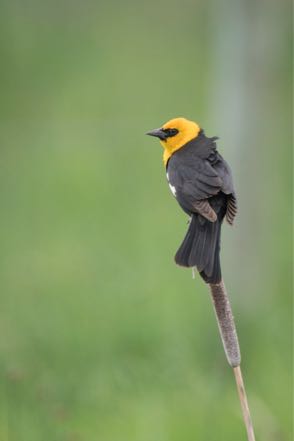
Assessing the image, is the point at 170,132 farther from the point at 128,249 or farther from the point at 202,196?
the point at 128,249

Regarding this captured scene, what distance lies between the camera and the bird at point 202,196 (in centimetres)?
219

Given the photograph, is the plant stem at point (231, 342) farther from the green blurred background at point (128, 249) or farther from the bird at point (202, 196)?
the green blurred background at point (128, 249)

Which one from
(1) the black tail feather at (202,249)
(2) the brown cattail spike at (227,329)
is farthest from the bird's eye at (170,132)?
(2) the brown cattail spike at (227,329)

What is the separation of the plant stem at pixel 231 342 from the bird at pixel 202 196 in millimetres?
242

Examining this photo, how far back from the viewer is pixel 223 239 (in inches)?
217

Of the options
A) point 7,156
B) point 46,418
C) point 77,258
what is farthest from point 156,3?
point 46,418

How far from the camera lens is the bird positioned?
7.18 feet

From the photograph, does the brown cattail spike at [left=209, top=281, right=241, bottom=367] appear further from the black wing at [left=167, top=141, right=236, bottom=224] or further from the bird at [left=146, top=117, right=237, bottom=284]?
the black wing at [left=167, top=141, right=236, bottom=224]

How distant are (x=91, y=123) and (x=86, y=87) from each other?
32.0 inches

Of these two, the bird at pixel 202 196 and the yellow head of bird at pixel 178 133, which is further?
the yellow head of bird at pixel 178 133

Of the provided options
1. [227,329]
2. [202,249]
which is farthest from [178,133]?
[227,329]

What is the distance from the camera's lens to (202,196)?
2.27 meters

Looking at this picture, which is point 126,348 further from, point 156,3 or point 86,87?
point 156,3

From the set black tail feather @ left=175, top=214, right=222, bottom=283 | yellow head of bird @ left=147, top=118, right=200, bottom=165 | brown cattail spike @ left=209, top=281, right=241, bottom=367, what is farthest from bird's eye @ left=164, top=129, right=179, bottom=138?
brown cattail spike @ left=209, top=281, right=241, bottom=367
